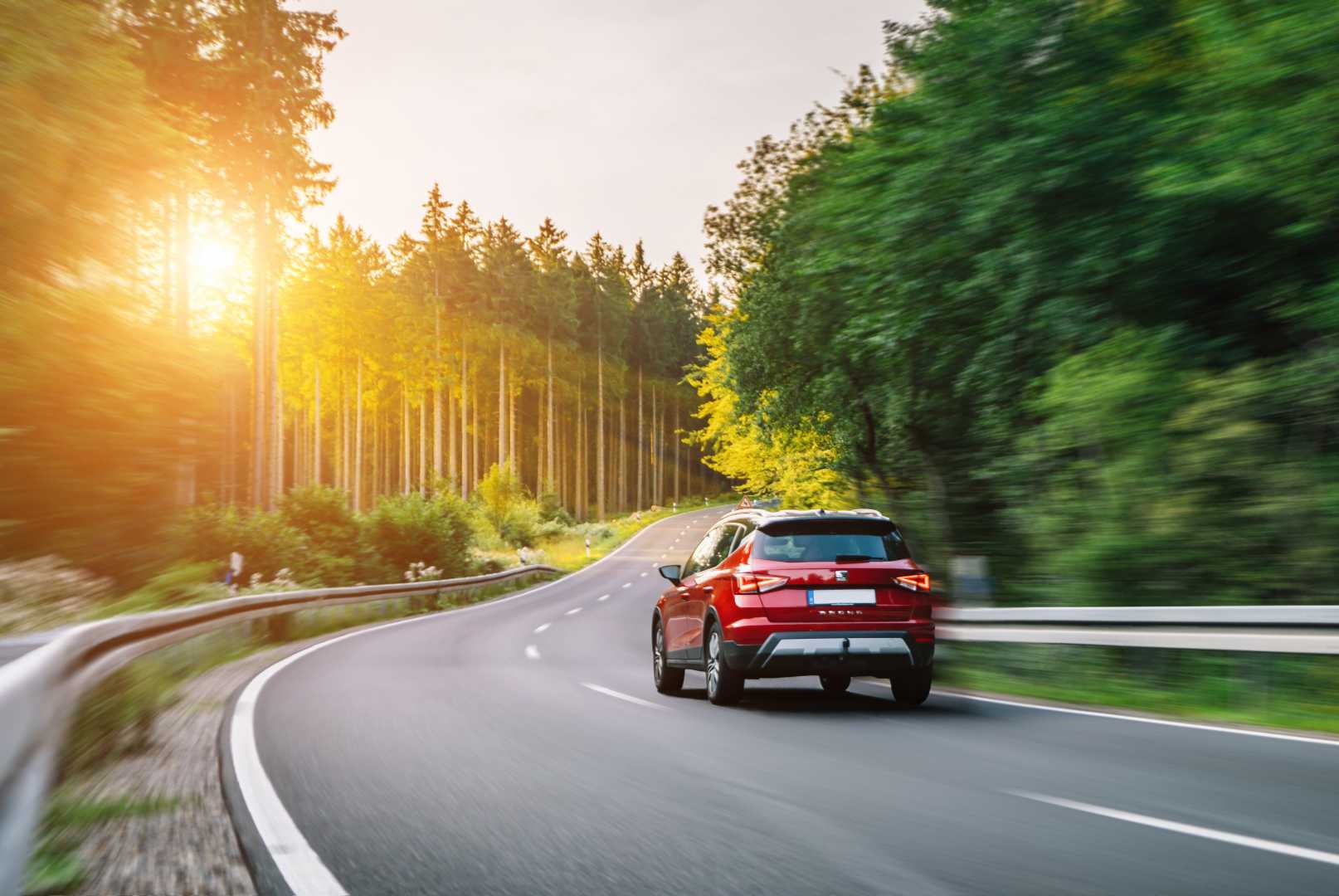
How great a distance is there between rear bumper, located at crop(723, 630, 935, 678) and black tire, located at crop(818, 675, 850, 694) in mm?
2337

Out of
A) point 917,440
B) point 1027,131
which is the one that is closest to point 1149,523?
point 1027,131

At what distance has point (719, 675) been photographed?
1038 centimetres

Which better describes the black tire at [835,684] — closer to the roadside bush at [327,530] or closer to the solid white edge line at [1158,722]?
the solid white edge line at [1158,722]

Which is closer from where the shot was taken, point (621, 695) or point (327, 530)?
point (621, 695)

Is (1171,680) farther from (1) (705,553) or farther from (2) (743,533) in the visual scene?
(1) (705,553)

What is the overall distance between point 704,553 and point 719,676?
1.74 m

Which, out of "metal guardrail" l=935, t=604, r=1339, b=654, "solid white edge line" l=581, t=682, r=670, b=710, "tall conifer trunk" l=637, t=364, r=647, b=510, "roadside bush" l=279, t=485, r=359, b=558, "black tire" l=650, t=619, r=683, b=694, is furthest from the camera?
"tall conifer trunk" l=637, t=364, r=647, b=510

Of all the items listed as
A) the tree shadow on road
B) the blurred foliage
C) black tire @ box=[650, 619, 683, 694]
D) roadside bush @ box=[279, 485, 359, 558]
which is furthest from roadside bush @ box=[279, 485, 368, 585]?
the tree shadow on road

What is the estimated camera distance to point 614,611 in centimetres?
2881

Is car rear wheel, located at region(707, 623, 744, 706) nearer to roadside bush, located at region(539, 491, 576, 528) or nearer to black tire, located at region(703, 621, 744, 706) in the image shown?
black tire, located at region(703, 621, 744, 706)

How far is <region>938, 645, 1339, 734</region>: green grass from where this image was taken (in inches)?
365

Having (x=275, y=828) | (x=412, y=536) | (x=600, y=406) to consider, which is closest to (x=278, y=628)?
(x=275, y=828)

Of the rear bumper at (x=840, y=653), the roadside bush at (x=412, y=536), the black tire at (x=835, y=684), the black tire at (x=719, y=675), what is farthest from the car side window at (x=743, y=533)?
the roadside bush at (x=412, y=536)

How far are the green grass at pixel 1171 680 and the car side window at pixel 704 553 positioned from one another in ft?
10.5
